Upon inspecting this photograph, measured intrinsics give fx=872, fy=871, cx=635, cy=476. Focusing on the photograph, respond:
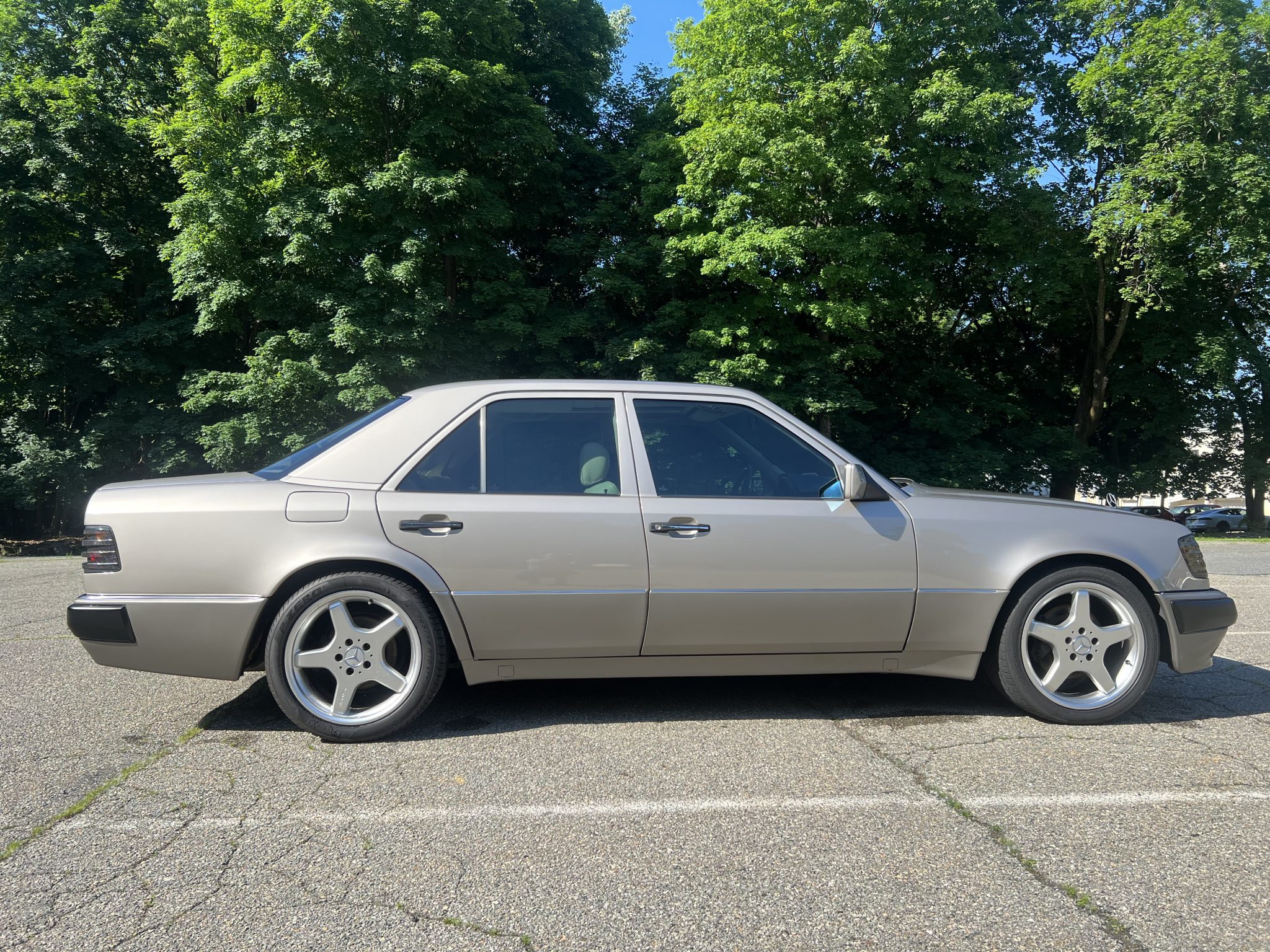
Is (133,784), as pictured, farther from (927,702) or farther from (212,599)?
(927,702)

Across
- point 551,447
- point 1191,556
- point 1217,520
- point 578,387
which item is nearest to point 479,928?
point 551,447

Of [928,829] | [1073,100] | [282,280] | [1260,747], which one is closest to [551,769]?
[928,829]

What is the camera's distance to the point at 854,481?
403cm

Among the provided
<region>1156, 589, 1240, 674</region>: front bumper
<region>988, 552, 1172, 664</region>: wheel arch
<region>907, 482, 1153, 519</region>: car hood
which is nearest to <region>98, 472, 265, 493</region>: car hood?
<region>907, 482, 1153, 519</region>: car hood

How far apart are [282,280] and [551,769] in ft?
59.5

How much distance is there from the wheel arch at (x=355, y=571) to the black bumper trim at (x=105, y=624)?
51 centimetres

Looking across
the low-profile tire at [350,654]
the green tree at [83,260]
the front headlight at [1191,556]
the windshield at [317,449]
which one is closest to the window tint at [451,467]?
the windshield at [317,449]

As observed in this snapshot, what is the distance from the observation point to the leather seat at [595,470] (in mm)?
4078

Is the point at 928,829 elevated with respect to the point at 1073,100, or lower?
lower

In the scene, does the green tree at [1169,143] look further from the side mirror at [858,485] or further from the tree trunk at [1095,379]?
the side mirror at [858,485]

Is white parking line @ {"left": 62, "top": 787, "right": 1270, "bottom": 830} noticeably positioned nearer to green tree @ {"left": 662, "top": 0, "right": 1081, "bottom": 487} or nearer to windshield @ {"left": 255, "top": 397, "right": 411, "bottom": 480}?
windshield @ {"left": 255, "top": 397, "right": 411, "bottom": 480}

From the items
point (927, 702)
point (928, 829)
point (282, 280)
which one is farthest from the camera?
point (282, 280)

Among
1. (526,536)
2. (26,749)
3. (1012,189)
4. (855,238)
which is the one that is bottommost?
(26,749)

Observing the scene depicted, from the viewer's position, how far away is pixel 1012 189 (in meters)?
22.3
